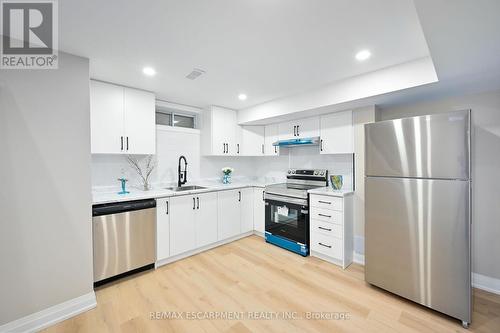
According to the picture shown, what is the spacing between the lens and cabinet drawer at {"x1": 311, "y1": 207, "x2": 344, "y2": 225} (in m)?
2.72

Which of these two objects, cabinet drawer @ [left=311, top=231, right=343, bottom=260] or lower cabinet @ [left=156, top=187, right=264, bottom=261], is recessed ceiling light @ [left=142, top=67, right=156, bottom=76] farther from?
cabinet drawer @ [left=311, top=231, right=343, bottom=260]

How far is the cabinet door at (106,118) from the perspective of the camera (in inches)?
97.4

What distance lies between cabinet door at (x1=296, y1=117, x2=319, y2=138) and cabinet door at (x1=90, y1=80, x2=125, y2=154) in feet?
8.74

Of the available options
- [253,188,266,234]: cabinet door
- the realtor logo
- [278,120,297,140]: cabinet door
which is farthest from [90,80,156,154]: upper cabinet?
[278,120,297,140]: cabinet door

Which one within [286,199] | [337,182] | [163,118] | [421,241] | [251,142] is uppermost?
[163,118]

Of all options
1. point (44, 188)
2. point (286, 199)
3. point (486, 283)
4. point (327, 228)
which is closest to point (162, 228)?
point (44, 188)

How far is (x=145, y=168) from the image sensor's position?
3215 millimetres

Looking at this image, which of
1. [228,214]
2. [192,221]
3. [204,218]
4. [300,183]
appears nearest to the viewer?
[192,221]

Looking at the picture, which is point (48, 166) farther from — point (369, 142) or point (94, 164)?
point (369, 142)

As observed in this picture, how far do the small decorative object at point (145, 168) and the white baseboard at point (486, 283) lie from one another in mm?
4245

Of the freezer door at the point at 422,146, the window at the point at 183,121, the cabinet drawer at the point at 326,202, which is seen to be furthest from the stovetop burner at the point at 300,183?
the window at the point at 183,121

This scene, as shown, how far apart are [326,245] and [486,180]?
191 cm

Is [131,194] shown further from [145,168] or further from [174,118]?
[174,118]

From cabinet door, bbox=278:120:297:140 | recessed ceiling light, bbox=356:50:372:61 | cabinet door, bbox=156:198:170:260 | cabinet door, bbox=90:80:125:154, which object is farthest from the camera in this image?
cabinet door, bbox=278:120:297:140
